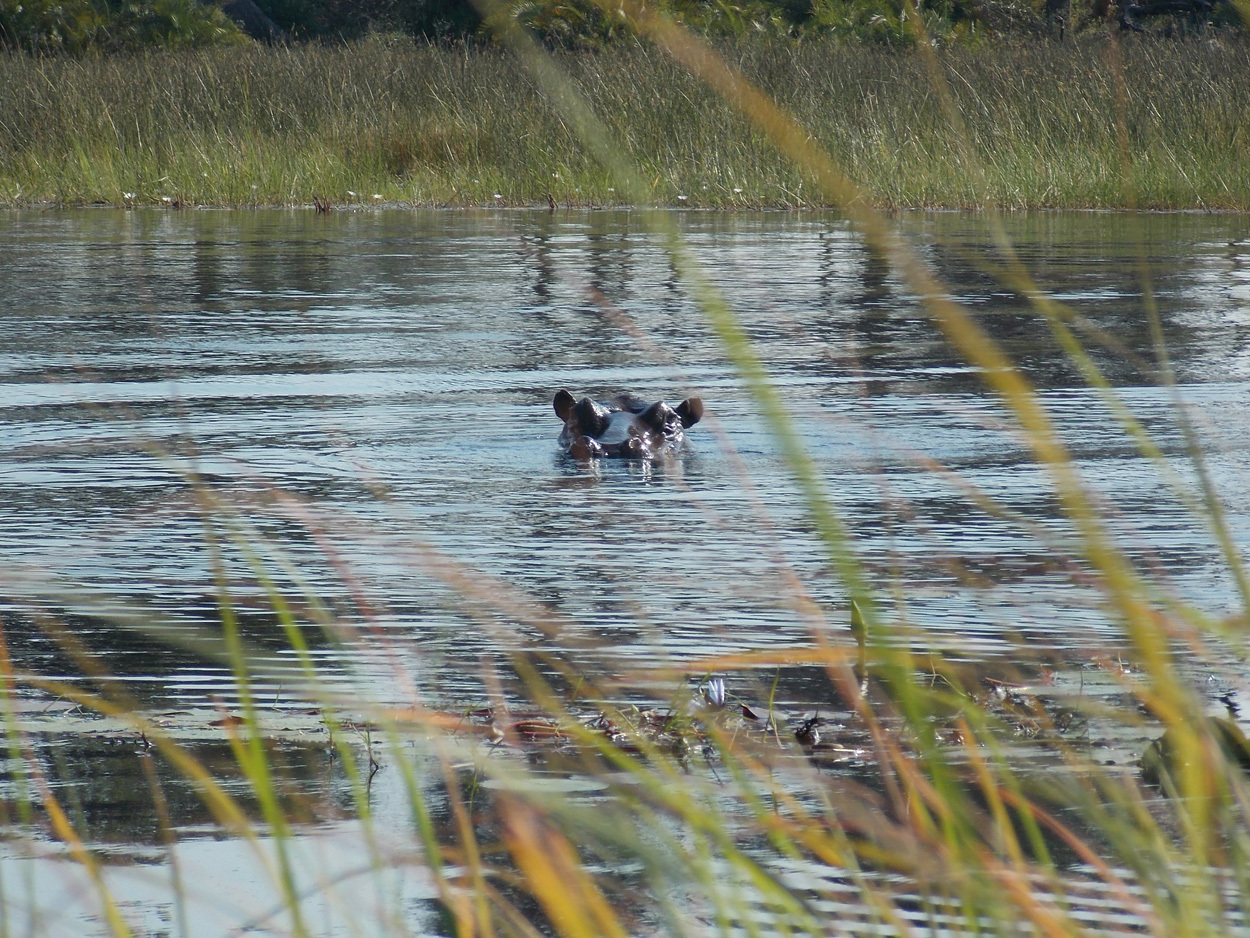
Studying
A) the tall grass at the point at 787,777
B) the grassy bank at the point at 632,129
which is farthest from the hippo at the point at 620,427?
the grassy bank at the point at 632,129

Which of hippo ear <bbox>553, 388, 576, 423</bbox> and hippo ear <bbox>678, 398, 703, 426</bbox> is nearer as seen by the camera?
hippo ear <bbox>678, 398, 703, 426</bbox>

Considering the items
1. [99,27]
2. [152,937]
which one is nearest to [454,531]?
[152,937]

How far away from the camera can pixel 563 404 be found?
6.81 metres

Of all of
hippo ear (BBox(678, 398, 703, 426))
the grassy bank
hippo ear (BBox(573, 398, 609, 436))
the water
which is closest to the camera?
the water

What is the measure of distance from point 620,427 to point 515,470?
454 millimetres

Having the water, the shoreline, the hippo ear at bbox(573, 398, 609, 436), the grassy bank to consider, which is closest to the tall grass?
the water

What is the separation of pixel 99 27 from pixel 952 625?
2366 centimetres

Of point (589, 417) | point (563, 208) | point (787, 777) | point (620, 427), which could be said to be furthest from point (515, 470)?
point (563, 208)

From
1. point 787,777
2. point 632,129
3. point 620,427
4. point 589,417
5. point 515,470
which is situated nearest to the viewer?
point 787,777

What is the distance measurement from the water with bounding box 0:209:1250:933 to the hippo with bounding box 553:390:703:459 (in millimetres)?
132

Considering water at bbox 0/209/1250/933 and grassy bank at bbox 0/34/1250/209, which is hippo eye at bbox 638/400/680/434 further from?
grassy bank at bbox 0/34/1250/209

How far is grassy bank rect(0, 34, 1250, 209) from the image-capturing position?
17172 mm

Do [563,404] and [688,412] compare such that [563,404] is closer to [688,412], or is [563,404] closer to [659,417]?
[659,417]

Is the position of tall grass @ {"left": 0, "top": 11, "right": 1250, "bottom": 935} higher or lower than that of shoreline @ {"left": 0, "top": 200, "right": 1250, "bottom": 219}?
higher
